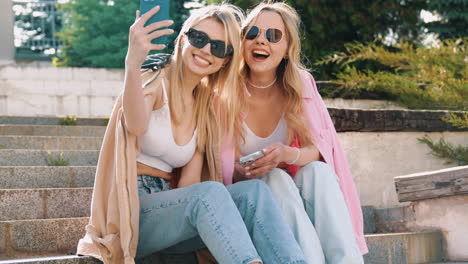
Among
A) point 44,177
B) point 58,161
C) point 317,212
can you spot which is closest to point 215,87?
point 317,212

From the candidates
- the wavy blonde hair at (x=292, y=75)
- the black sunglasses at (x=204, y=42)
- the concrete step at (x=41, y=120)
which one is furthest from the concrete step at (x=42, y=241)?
the concrete step at (x=41, y=120)

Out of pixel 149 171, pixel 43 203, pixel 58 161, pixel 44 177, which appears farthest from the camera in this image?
pixel 58 161

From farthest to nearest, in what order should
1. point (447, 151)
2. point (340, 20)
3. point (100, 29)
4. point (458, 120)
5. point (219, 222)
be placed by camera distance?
point (100, 29) < point (340, 20) < point (447, 151) < point (458, 120) < point (219, 222)

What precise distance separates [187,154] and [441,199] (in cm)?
169

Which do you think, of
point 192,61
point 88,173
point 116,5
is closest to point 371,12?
point 88,173

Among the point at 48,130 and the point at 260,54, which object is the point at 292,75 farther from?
the point at 48,130

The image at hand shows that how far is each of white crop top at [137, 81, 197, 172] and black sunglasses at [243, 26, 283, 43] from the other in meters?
0.54

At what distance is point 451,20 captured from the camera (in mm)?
10219

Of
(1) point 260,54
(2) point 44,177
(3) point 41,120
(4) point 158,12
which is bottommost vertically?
(3) point 41,120

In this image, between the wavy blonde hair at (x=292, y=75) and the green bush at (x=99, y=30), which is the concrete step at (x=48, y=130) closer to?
the wavy blonde hair at (x=292, y=75)

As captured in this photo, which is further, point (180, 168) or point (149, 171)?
point (180, 168)

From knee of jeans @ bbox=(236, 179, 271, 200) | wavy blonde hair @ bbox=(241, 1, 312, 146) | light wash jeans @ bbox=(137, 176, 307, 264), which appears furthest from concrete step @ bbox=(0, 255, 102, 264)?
wavy blonde hair @ bbox=(241, 1, 312, 146)

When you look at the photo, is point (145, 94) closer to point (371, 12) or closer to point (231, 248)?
point (231, 248)

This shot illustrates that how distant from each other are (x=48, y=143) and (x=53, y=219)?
2.16 metres
